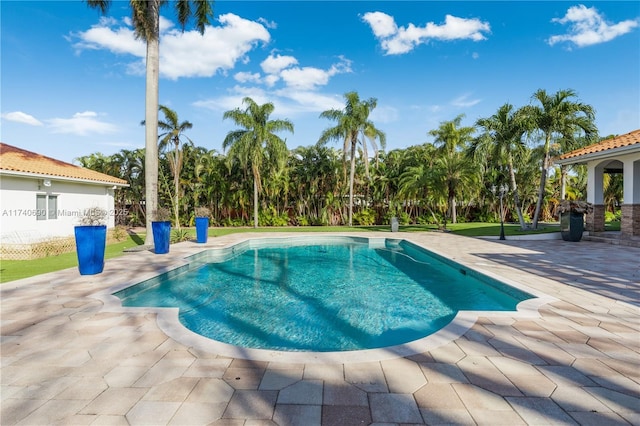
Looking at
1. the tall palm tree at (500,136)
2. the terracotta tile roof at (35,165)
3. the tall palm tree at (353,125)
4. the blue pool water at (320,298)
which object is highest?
the tall palm tree at (353,125)

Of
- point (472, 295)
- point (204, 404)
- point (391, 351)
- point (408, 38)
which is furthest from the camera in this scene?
point (408, 38)

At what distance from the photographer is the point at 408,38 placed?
16.5 meters

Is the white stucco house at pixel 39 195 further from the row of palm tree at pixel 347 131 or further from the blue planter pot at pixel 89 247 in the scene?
the blue planter pot at pixel 89 247

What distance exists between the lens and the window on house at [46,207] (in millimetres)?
12086

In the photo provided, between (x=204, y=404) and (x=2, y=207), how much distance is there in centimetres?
1324

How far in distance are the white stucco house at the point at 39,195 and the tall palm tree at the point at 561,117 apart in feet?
69.3

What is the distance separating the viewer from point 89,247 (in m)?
6.65

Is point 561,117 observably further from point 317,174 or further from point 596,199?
point 317,174

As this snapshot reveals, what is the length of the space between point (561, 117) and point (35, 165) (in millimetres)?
23119

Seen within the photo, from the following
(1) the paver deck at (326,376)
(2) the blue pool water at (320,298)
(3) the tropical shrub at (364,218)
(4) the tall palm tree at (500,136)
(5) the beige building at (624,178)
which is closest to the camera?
(1) the paver deck at (326,376)

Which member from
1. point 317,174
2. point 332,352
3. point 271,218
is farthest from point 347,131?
point 332,352

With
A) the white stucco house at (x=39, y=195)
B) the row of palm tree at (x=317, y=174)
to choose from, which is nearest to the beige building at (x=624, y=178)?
the row of palm tree at (x=317, y=174)

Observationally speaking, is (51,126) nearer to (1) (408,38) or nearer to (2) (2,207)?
(2) (2,207)

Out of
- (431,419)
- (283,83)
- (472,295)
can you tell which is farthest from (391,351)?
(283,83)
